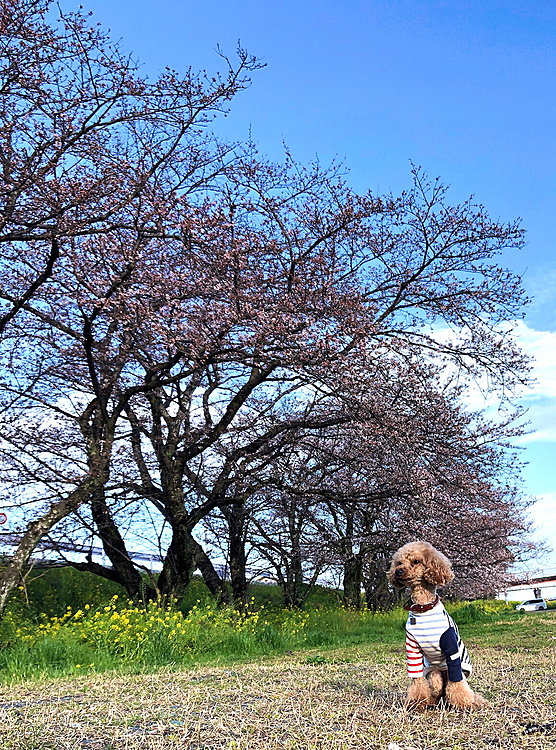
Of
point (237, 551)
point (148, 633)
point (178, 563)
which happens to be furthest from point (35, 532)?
point (237, 551)

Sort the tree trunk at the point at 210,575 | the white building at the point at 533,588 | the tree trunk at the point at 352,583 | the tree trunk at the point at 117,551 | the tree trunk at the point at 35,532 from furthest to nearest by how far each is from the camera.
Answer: the white building at the point at 533,588 → the tree trunk at the point at 352,583 → the tree trunk at the point at 210,575 → the tree trunk at the point at 117,551 → the tree trunk at the point at 35,532

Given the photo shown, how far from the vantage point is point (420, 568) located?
158 inches

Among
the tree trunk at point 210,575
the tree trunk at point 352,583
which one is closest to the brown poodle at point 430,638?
the tree trunk at point 210,575

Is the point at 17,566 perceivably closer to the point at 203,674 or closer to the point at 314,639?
the point at 203,674

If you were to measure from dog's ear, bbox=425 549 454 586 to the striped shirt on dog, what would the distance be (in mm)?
158

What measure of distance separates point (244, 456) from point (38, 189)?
19.3 ft

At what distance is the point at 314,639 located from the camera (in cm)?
1074

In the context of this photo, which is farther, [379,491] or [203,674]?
[379,491]

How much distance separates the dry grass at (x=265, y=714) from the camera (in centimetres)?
356

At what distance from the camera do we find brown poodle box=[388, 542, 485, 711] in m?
3.97

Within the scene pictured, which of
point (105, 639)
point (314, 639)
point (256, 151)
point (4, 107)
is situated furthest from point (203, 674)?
point (256, 151)

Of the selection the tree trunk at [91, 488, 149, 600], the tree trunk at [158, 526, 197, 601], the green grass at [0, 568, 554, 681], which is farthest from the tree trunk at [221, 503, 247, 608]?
the tree trunk at [91, 488, 149, 600]

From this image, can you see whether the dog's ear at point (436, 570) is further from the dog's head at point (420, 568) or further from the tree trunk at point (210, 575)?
the tree trunk at point (210, 575)

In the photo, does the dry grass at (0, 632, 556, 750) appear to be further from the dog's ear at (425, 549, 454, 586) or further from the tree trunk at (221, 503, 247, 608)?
the tree trunk at (221, 503, 247, 608)
